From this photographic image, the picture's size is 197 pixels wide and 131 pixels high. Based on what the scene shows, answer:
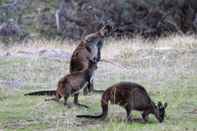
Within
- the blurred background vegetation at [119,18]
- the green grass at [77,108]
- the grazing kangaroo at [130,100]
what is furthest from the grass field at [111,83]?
the blurred background vegetation at [119,18]

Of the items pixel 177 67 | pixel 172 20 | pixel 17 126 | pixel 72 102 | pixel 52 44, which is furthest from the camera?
pixel 172 20

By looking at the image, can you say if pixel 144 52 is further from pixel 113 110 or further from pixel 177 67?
pixel 113 110

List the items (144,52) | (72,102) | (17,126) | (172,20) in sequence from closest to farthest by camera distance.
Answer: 1. (17,126)
2. (72,102)
3. (144,52)
4. (172,20)

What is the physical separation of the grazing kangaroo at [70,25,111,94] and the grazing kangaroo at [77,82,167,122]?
2.36 metres

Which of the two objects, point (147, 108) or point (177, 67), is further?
point (177, 67)

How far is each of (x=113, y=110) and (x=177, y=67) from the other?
21.4 feet

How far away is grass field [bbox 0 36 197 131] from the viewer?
325 inches

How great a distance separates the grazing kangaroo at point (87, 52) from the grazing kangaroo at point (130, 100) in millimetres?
2357

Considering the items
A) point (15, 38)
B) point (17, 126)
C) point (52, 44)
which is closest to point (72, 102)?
point (17, 126)

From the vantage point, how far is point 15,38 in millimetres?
27547

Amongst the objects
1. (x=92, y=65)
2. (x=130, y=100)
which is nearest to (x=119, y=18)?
(x=92, y=65)

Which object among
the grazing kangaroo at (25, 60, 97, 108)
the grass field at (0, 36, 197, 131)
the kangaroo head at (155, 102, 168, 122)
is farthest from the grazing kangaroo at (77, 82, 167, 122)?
the grazing kangaroo at (25, 60, 97, 108)

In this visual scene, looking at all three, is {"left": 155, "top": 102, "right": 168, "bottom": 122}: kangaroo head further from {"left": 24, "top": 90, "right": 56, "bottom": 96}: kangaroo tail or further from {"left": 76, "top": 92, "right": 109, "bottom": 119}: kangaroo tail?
{"left": 24, "top": 90, "right": 56, "bottom": 96}: kangaroo tail

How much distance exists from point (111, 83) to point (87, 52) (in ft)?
5.65
